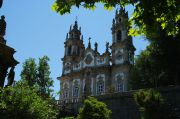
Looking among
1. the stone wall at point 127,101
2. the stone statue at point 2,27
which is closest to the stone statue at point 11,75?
the stone statue at point 2,27

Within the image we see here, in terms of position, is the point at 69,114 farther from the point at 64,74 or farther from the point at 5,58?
the point at 64,74

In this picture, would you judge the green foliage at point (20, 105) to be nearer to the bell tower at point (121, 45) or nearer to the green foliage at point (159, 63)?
the green foliage at point (159, 63)

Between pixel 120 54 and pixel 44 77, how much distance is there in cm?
1339

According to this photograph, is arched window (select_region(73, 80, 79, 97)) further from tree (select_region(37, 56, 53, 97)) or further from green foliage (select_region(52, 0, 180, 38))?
green foliage (select_region(52, 0, 180, 38))

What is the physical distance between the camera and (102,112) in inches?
889

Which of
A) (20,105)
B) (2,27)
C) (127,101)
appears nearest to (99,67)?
(127,101)

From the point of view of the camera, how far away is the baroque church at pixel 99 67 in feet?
153

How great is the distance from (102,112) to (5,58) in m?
7.54

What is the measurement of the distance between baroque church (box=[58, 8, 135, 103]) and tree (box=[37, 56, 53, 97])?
678cm

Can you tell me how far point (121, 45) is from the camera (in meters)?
47.8

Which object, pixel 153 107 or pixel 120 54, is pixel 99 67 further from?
pixel 153 107

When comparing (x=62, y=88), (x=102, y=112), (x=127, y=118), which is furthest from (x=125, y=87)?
(x=102, y=112)

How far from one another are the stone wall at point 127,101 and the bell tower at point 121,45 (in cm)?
1735

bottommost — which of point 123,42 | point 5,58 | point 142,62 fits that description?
point 5,58
